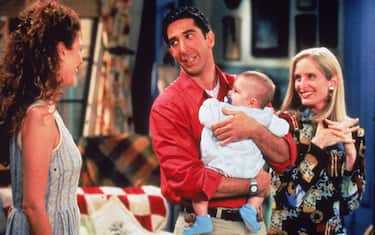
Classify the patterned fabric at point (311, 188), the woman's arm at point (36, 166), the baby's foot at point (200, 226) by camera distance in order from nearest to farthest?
the woman's arm at point (36, 166), the baby's foot at point (200, 226), the patterned fabric at point (311, 188)

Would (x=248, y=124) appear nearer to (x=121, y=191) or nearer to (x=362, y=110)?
(x=362, y=110)

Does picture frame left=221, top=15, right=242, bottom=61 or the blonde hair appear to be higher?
picture frame left=221, top=15, right=242, bottom=61

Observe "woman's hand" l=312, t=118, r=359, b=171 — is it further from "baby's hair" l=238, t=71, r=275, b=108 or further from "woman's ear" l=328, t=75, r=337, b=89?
"baby's hair" l=238, t=71, r=275, b=108

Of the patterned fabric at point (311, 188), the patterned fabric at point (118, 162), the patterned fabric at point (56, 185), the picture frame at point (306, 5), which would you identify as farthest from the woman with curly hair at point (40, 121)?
the patterned fabric at point (118, 162)

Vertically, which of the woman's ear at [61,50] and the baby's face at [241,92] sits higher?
the woman's ear at [61,50]

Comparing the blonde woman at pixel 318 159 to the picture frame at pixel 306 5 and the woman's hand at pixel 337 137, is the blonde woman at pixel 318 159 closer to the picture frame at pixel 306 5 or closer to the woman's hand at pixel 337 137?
the woman's hand at pixel 337 137

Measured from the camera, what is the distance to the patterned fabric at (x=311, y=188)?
262 centimetres

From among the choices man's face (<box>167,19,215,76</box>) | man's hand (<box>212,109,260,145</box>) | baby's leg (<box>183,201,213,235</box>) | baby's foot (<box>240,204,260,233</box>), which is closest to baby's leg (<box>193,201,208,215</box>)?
baby's leg (<box>183,201,213,235</box>)

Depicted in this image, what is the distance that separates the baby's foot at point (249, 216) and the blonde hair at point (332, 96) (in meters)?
0.51

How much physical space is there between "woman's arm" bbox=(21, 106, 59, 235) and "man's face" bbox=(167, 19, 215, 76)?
882 mm

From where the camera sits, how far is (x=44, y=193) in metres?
1.69

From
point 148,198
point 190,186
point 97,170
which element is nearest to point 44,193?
point 190,186

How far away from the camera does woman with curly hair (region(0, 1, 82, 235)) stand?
5.49ft

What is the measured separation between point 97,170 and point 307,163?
57.5 inches
